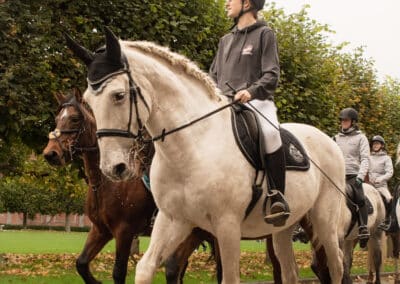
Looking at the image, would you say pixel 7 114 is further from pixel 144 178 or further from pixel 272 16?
pixel 272 16

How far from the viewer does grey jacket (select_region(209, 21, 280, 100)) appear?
22.0ft

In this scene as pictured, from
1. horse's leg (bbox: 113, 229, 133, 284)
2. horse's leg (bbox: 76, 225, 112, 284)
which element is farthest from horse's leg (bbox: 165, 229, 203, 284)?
horse's leg (bbox: 76, 225, 112, 284)

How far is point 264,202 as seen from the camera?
21.1ft

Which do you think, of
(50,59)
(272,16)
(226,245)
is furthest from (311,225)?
(272,16)

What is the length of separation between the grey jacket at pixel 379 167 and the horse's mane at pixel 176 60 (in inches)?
433

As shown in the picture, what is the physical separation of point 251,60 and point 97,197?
412cm

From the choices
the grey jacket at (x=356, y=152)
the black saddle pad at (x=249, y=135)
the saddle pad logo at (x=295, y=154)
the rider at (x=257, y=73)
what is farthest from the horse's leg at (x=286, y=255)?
the grey jacket at (x=356, y=152)

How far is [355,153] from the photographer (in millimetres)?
12352

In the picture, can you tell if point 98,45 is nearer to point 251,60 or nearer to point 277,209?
point 251,60

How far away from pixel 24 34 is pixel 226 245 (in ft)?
34.1

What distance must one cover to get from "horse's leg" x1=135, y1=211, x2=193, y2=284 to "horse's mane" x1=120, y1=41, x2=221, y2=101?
1.25m

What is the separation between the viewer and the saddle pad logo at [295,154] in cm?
714

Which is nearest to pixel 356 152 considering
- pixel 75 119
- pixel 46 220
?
pixel 75 119

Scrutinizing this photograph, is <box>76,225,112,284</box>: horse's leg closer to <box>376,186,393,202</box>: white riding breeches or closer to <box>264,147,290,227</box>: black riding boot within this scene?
<box>264,147,290,227</box>: black riding boot
